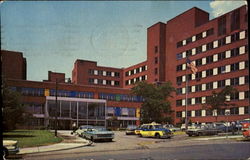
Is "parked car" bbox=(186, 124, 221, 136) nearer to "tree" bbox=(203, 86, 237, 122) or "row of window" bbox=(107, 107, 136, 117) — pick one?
"tree" bbox=(203, 86, 237, 122)

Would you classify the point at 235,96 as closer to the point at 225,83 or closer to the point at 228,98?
the point at 228,98

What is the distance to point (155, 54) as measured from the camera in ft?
65.6

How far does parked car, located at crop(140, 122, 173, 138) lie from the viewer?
26.7 metres

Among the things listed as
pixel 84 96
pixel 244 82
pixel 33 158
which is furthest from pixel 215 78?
pixel 84 96

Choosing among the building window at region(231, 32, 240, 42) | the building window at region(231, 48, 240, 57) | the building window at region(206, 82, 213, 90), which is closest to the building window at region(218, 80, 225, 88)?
the building window at region(206, 82, 213, 90)

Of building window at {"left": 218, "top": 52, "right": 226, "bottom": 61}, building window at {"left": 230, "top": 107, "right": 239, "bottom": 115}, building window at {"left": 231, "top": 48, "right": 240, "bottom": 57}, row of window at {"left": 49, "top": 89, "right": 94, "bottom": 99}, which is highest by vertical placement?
building window at {"left": 231, "top": 48, "right": 240, "bottom": 57}

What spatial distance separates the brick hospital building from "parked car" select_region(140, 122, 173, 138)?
3474mm

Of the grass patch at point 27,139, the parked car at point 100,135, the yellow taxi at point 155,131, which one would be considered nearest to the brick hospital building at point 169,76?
the yellow taxi at point 155,131

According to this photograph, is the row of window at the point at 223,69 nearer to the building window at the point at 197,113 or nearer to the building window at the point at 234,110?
the building window at the point at 234,110

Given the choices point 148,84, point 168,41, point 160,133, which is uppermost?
point 168,41

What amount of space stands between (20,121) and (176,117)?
24.1 metres

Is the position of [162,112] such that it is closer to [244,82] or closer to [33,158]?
[244,82]

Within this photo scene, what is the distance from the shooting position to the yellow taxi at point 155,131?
26.7 m

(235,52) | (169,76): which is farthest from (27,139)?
(235,52)
